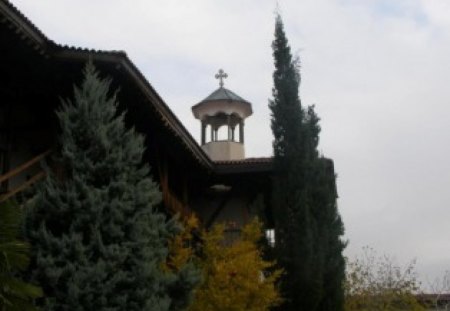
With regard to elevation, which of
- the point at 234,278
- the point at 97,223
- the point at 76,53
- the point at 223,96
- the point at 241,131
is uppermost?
the point at 223,96

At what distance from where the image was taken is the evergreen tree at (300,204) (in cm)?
1430

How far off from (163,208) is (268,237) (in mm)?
2775

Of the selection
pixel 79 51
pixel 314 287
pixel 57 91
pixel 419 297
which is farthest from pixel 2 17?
pixel 419 297

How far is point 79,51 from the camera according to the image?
10.2 meters

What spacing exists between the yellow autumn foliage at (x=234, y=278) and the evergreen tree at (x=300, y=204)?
84cm

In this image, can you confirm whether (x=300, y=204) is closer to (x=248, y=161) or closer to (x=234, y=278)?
(x=248, y=161)

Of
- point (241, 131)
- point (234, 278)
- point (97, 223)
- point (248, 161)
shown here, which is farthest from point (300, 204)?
point (241, 131)

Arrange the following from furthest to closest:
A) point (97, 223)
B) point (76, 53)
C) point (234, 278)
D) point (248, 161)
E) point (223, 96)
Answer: point (223, 96)
point (248, 161)
point (234, 278)
point (76, 53)
point (97, 223)

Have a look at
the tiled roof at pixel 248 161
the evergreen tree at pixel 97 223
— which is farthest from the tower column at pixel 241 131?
the evergreen tree at pixel 97 223

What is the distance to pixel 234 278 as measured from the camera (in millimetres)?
12625

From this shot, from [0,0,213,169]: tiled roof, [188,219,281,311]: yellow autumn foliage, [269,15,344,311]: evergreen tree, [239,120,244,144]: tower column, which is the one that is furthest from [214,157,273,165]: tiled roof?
[239,120,244,144]: tower column

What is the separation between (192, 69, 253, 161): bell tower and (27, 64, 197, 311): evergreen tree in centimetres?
1213

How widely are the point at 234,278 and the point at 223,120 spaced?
34.4 feet

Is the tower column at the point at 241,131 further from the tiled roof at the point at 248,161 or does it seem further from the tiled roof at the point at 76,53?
the tiled roof at the point at 76,53
